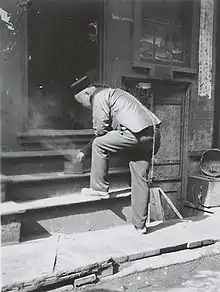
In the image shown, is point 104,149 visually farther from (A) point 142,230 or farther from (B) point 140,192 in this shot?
(A) point 142,230

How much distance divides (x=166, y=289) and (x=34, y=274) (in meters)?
1.31

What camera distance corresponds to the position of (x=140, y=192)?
525 cm

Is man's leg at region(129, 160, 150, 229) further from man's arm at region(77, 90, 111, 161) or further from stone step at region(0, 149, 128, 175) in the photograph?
stone step at region(0, 149, 128, 175)

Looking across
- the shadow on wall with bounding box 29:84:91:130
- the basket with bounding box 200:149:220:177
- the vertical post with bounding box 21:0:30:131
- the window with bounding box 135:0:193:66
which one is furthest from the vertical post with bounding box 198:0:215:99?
the vertical post with bounding box 21:0:30:131

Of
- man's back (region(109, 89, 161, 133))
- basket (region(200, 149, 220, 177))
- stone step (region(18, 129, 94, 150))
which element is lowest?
basket (region(200, 149, 220, 177))

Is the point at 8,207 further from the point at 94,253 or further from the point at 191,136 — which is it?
the point at 191,136

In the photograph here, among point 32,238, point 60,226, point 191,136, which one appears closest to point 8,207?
point 32,238

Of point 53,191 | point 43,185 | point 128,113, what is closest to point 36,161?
point 43,185

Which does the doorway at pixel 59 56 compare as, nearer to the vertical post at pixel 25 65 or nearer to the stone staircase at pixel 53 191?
the vertical post at pixel 25 65

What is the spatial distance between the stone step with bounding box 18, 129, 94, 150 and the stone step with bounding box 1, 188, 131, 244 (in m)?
0.77

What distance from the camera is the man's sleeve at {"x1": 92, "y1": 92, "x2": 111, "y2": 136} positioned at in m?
5.09

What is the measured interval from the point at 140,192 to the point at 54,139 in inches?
58.4

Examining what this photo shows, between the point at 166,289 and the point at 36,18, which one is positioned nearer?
the point at 166,289

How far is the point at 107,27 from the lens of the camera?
625 cm
